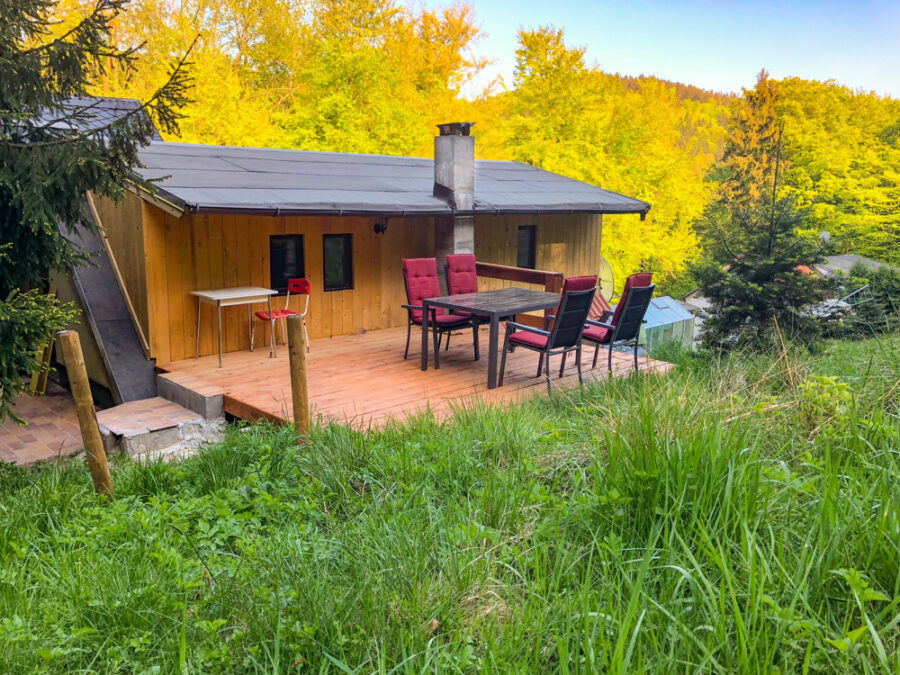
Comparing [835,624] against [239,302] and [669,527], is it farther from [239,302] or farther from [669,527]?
[239,302]

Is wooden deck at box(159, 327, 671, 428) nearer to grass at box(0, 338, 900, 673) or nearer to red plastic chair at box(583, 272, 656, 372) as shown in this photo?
red plastic chair at box(583, 272, 656, 372)

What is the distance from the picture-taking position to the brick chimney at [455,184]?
32.6 ft

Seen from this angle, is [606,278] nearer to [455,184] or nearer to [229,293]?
[455,184]

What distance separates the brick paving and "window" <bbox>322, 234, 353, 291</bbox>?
11.8 ft

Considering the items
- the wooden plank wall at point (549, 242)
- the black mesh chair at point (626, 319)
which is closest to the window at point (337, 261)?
the wooden plank wall at point (549, 242)

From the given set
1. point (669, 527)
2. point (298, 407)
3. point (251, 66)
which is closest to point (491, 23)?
point (251, 66)

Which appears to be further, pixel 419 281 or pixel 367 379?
pixel 419 281

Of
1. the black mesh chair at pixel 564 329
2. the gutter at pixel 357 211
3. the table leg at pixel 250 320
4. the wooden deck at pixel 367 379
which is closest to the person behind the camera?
the wooden deck at pixel 367 379

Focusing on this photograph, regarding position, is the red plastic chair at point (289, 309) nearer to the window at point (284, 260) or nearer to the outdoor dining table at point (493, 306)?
the window at point (284, 260)

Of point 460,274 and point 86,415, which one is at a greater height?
point 460,274

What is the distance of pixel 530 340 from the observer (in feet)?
23.5

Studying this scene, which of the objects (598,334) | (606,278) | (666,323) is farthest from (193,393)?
(606,278)

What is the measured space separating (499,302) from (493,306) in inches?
12.5

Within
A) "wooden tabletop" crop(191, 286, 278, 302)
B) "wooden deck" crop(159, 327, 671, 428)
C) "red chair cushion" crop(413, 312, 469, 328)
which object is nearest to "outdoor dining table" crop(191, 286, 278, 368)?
"wooden tabletop" crop(191, 286, 278, 302)
